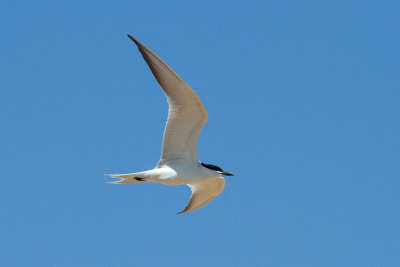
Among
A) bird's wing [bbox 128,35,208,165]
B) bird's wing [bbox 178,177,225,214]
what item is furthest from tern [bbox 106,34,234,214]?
bird's wing [bbox 178,177,225,214]

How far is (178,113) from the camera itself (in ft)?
41.3

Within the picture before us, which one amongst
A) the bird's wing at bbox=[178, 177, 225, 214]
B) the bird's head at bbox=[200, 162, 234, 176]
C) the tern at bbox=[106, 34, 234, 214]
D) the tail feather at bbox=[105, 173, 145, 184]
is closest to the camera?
the tern at bbox=[106, 34, 234, 214]

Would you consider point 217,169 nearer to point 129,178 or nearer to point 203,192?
point 203,192

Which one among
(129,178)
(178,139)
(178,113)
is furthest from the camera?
(178,139)

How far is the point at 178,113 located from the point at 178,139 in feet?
2.34

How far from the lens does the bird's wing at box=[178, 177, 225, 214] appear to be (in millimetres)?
14625

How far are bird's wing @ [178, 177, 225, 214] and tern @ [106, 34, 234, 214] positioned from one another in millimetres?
383

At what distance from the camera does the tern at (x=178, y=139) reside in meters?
11.9

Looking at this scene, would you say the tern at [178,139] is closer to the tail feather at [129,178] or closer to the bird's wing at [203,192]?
the tail feather at [129,178]

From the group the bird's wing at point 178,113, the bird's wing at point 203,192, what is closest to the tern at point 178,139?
the bird's wing at point 178,113

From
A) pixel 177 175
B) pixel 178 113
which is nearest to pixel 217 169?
pixel 177 175

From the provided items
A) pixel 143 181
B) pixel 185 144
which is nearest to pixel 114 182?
pixel 143 181

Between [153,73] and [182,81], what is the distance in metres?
0.53

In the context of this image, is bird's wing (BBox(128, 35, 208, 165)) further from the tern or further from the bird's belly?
the bird's belly
